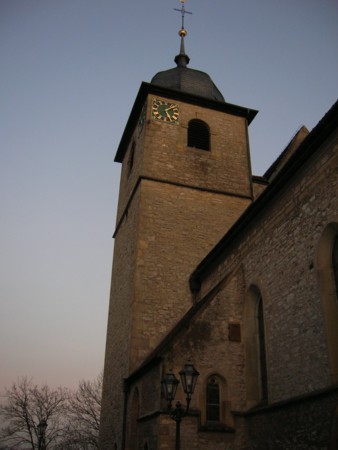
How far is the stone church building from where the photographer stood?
832 cm

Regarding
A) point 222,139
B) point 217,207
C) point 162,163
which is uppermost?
point 222,139

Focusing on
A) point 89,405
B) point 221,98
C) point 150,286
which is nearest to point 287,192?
point 150,286

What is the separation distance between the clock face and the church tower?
0.04 metres

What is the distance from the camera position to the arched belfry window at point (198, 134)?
18.6 metres

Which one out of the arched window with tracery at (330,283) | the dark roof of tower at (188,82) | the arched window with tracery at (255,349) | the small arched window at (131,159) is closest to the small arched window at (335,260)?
the arched window with tracery at (330,283)

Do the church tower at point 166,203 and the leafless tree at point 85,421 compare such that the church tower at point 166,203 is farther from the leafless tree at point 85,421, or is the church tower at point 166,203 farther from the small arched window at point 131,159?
the leafless tree at point 85,421

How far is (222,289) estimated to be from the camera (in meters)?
11.4

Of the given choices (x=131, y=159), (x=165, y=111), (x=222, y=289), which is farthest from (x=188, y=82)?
(x=222, y=289)

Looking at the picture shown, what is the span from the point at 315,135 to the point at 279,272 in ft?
9.58

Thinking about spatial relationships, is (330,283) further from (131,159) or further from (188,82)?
(188,82)

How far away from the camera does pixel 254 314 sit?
11031mm

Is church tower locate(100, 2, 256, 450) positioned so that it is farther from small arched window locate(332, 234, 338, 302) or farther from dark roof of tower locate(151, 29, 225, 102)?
small arched window locate(332, 234, 338, 302)

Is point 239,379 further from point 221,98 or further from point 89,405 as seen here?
point 89,405

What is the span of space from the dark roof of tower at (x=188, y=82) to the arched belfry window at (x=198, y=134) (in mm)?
1358
